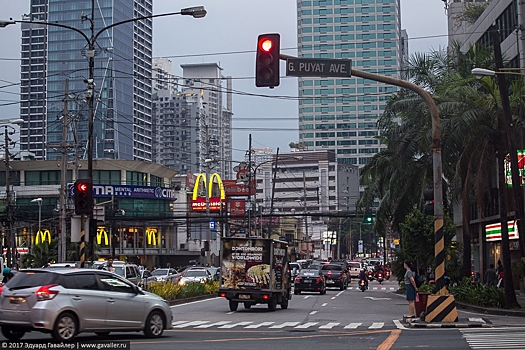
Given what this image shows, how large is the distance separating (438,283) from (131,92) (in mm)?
172569

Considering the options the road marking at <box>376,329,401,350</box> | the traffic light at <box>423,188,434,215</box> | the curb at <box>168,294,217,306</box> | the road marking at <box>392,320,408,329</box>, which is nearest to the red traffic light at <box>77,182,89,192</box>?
the curb at <box>168,294,217,306</box>

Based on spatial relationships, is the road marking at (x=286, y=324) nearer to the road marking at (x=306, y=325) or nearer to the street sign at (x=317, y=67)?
the road marking at (x=306, y=325)

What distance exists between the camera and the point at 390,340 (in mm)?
17766

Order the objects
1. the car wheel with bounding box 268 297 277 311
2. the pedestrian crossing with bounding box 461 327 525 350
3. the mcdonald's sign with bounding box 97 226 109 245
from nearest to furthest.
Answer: the pedestrian crossing with bounding box 461 327 525 350 → the car wheel with bounding box 268 297 277 311 → the mcdonald's sign with bounding box 97 226 109 245

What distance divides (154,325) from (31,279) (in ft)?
10.5

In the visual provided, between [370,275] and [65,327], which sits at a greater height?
[65,327]

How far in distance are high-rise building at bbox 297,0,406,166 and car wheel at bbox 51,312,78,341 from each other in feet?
506

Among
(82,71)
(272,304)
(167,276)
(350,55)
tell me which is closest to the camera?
(272,304)

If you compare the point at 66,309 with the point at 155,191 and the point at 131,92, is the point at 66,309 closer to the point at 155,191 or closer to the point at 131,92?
the point at 155,191

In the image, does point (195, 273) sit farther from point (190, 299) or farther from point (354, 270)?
point (354, 270)

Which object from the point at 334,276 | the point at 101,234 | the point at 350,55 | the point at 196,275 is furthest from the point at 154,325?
the point at 350,55

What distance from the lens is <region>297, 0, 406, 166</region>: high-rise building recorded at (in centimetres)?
17000

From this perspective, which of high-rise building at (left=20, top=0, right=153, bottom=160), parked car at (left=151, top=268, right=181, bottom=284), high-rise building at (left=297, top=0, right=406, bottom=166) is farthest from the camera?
high-rise building at (left=20, top=0, right=153, bottom=160)

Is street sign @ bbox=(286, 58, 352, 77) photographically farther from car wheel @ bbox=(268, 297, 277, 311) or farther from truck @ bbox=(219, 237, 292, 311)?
car wheel @ bbox=(268, 297, 277, 311)
